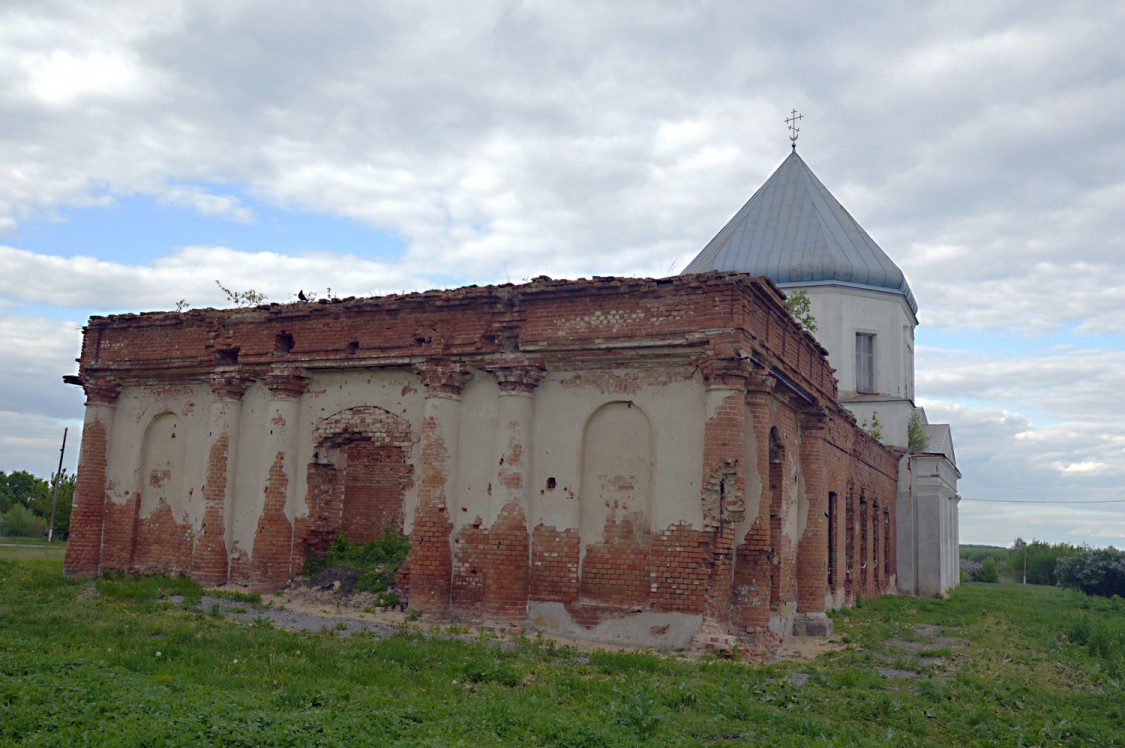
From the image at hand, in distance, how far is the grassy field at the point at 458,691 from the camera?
6.55 m

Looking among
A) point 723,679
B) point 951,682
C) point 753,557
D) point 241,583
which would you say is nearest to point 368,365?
point 241,583

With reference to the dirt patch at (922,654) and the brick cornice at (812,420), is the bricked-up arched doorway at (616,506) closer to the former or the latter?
the dirt patch at (922,654)

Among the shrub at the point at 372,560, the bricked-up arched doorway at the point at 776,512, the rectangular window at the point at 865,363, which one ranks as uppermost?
the rectangular window at the point at 865,363

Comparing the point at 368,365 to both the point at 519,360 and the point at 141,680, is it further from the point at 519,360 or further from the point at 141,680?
the point at 141,680

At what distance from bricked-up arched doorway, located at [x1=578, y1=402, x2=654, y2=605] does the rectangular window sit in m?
17.1

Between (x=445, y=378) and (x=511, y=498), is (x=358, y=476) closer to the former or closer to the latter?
(x=445, y=378)

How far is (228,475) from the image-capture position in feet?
49.4

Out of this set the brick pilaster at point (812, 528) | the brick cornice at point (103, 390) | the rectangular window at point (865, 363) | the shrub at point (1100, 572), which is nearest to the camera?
the brick pilaster at point (812, 528)

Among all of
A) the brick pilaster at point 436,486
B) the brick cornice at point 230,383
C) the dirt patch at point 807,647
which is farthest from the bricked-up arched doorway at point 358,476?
the dirt patch at point 807,647

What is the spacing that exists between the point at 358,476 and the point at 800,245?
58.0 ft

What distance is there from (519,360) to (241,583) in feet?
Result: 20.0

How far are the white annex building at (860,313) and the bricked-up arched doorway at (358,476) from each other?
50.1 ft

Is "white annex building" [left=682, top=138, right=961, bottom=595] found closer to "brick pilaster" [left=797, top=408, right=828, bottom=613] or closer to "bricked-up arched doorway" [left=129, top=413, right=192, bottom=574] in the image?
"brick pilaster" [left=797, top=408, right=828, bottom=613]

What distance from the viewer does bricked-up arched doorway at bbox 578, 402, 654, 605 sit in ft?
40.4
